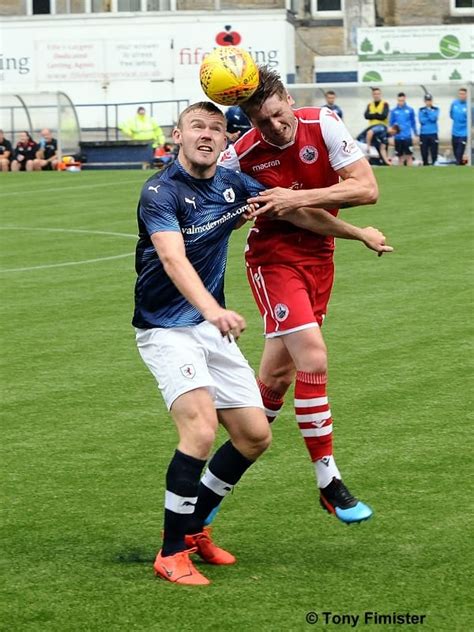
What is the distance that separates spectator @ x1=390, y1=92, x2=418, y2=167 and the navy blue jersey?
29.5 metres

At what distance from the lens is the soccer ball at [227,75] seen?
641cm

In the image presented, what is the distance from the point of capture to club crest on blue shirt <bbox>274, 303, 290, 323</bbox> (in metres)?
7.11

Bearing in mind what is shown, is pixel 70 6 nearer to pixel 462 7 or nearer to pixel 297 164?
pixel 462 7

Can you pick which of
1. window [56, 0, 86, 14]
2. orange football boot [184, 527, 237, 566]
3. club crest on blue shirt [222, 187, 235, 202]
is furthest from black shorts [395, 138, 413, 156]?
orange football boot [184, 527, 237, 566]

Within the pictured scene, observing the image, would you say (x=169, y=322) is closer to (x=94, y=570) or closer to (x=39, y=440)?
(x=94, y=570)

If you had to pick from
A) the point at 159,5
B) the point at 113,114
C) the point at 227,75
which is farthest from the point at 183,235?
the point at 159,5

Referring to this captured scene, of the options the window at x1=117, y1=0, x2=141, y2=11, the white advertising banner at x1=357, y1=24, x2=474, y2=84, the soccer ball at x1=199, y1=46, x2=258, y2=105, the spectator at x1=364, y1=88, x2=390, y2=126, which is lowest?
the spectator at x1=364, y1=88, x2=390, y2=126

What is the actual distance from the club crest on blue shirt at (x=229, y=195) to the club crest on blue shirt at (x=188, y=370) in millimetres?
844

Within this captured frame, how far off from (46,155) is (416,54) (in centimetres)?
1442

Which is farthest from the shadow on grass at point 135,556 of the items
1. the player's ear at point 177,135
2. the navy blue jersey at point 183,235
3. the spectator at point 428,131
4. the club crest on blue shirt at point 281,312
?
the spectator at point 428,131

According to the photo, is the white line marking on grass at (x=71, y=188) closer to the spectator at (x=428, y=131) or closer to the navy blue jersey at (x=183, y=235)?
the spectator at (x=428, y=131)

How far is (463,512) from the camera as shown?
6.96 meters

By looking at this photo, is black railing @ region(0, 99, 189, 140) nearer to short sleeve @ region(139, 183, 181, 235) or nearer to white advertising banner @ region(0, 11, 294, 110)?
white advertising banner @ region(0, 11, 294, 110)

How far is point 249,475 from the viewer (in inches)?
309
